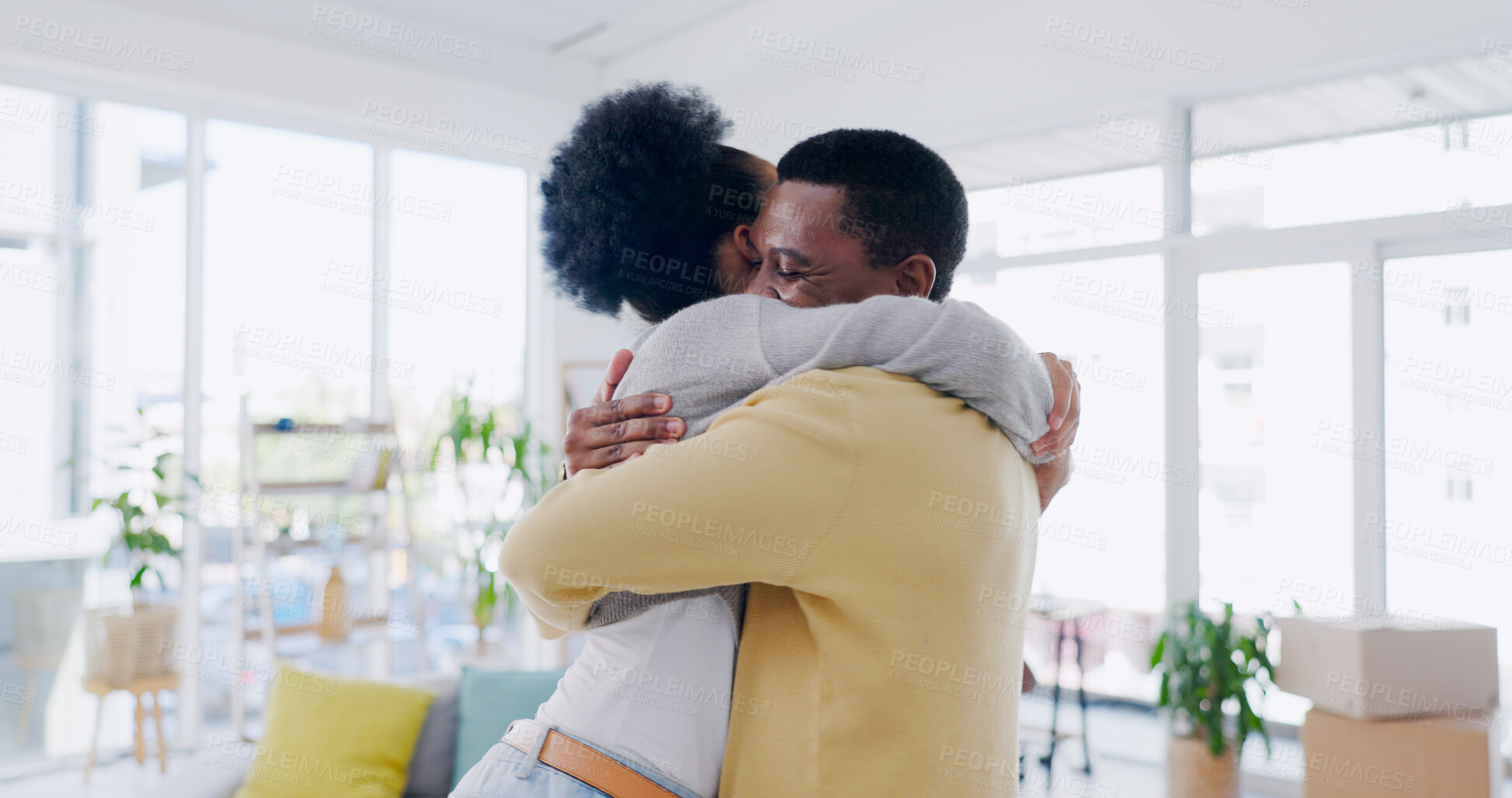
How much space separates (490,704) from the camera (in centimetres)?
270

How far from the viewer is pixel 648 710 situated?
0.84 meters

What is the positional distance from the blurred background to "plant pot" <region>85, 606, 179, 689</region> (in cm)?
3

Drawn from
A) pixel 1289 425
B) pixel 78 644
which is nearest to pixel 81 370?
pixel 78 644

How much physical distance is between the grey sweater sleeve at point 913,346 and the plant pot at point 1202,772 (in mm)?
3162

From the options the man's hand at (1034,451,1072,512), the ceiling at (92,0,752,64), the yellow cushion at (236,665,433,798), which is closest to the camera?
the man's hand at (1034,451,1072,512)

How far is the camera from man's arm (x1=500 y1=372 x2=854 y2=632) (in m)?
0.73

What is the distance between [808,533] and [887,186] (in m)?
0.35
